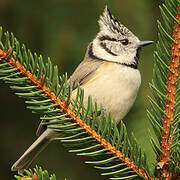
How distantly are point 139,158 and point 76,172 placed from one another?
208 centimetres

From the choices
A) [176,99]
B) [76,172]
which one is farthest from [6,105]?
[176,99]

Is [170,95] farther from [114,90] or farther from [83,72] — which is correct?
[83,72]

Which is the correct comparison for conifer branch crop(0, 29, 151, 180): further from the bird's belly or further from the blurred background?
the blurred background

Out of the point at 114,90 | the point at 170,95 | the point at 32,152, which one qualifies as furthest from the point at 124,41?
the point at 170,95

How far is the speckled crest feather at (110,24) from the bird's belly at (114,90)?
0.55 m

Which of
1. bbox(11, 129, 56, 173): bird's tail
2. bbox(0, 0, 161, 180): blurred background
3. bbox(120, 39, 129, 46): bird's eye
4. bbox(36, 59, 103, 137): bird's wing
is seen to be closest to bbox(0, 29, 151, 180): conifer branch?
bbox(11, 129, 56, 173): bird's tail

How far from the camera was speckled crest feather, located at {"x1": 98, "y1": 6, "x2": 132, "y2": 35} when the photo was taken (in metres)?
3.32

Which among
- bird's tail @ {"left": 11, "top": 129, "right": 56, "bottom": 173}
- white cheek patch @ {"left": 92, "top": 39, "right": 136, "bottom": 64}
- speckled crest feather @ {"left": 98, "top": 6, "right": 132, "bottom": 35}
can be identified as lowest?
bird's tail @ {"left": 11, "top": 129, "right": 56, "bottom": 173}

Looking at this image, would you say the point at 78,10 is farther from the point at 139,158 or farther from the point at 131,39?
the point at 139,158

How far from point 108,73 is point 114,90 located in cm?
23

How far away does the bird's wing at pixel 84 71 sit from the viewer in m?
3.41

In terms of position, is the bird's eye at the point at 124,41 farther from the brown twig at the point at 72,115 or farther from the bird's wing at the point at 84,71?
the brown twig at the point at 72,115

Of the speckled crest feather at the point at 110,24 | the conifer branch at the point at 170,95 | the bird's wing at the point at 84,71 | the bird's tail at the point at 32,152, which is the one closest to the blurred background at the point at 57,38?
the speckled crest feather at the point at 110,24

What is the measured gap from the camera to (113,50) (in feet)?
12.3
